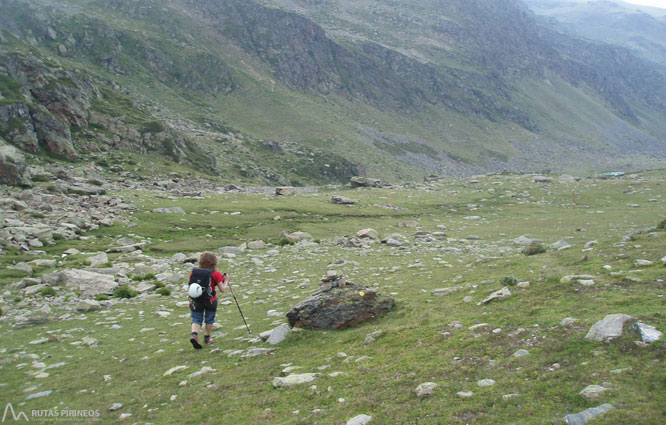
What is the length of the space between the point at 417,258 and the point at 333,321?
43.1 feet

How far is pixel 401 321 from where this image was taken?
10.3 meters

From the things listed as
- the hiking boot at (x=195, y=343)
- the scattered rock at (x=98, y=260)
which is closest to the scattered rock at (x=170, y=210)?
the scattered rock at (x=98, y=260)

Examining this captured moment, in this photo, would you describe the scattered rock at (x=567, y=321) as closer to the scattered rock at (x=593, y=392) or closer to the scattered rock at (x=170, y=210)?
the scattered rock at (x=593, y=392)

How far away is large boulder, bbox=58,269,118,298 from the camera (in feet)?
53.9

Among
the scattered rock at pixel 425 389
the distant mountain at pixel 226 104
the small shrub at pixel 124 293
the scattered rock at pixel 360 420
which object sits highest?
the distant mountain at pixel 226 104

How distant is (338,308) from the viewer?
35.6 ft

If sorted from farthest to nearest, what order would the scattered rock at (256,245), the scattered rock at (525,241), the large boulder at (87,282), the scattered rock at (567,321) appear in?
the scattered rock at (256,245) → the scattered rock at (525,241) → the large boulder at (87,282) → the scattered rock at (567,321)

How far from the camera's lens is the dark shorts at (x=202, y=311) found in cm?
1112

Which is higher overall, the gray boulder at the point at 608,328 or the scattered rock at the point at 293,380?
the gray boulder at the point at 608,328

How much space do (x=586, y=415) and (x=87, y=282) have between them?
1923 cm

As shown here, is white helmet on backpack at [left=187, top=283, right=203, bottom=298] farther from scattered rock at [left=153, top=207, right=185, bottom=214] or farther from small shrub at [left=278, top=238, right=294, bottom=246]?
scattered rock at [left=153, top=207, right=185, bottom=214]

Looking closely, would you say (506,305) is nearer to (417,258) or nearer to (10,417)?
(10,417)

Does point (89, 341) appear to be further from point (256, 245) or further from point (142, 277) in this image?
point (256, 245)

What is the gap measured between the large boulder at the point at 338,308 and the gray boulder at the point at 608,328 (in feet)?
18.7
